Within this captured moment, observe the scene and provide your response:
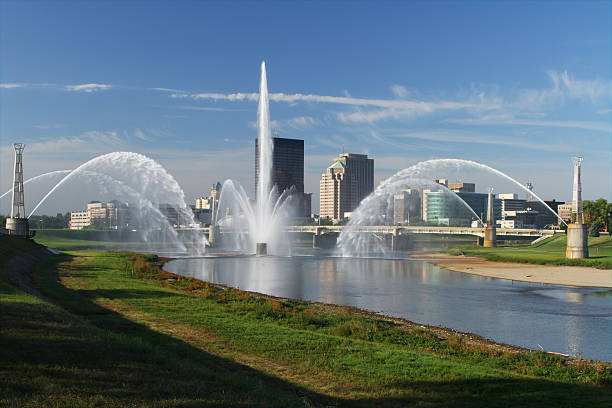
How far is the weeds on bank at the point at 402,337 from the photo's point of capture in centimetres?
1977

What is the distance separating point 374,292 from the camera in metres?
50.3

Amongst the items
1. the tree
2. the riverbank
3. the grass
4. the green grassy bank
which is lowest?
the riverbank

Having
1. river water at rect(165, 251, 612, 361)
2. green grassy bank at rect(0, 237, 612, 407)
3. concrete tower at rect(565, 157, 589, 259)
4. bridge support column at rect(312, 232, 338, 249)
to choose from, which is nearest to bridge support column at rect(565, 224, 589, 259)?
concrete tower at rect(565, 157, 589, 259)

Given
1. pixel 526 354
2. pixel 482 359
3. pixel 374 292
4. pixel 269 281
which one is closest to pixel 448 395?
pixel 482 359

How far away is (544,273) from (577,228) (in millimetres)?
14868

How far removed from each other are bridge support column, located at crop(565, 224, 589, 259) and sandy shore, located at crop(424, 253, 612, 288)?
15.4 ft

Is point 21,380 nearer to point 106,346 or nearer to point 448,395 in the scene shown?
point 106,346

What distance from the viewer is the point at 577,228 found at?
80.9 meters

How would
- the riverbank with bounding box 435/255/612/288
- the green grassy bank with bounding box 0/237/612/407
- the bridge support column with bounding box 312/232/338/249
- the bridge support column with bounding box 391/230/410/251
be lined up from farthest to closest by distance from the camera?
the bridge support column with bounding box 312/232/338/249, the bridge support column with bounding box 391/230/410/251, the riverbank with bounding box 435/255/612/288, the green grassy bank with bounding box 0/237/612/407

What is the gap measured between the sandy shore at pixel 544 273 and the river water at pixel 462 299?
10.9 feet

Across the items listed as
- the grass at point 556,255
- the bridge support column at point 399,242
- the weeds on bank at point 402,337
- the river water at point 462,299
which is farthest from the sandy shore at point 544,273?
the bridge support column at point 399,242

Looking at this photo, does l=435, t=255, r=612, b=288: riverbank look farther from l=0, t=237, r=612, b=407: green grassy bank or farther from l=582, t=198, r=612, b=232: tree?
l=582, t=198, r=612, b=232: tree

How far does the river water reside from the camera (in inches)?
1217

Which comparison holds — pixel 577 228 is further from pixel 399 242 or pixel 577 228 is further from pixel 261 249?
pixel 399 242
